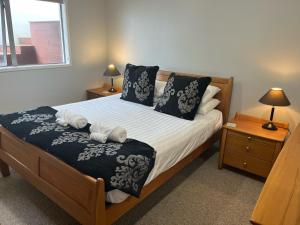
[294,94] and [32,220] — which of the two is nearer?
[32,220]

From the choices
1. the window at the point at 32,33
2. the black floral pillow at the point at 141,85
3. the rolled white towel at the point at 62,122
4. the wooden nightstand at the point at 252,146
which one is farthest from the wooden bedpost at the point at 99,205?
the window at the point at 32,33

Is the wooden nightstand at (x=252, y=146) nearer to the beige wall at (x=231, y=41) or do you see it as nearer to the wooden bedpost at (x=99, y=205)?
the beige wall at (x=231, y=41)

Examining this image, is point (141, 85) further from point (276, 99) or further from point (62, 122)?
point (276, 99)

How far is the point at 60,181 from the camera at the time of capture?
1684mm

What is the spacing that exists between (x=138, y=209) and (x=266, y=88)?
1969 mm

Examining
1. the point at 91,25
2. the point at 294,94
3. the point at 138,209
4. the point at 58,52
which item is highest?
the point at 91,25

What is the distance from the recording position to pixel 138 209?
82.3 inches

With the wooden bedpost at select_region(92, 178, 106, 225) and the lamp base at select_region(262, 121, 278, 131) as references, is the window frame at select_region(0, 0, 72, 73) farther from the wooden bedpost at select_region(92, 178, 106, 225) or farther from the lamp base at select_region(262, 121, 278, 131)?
the lamp base at select_region(262, 121, 278, 131)

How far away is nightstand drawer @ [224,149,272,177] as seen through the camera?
246 cm

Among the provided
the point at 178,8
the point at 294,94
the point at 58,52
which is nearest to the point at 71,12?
the point at 58,52

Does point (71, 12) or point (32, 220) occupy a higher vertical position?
point (71, 12)

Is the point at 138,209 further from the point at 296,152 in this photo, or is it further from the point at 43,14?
the point at 43,14

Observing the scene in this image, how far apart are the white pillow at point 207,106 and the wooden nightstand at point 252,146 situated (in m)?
0.31

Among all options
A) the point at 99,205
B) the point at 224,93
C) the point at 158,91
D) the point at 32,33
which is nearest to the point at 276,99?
the point at 224,93
